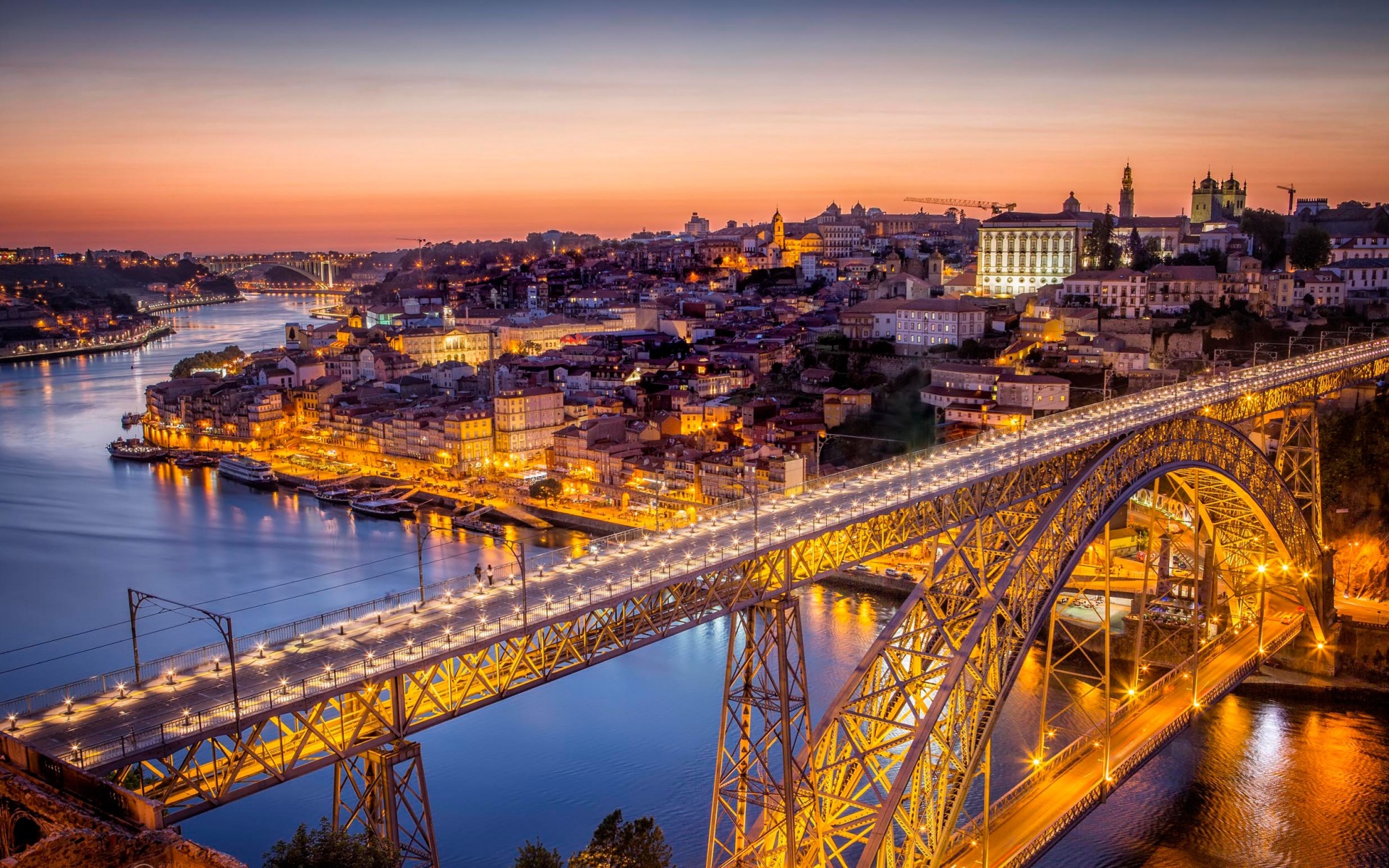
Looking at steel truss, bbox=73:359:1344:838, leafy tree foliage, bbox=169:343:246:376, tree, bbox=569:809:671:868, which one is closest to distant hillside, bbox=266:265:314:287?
leafy tree foliage, bbox=169:343:246:376

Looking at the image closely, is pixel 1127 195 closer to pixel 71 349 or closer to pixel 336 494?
pixel 336 494

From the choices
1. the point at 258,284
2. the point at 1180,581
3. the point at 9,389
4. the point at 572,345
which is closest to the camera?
the point at 1180,581

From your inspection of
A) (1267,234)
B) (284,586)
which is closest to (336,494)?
(284,586)

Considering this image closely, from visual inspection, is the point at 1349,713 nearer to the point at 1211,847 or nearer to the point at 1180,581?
the point at 1180,581

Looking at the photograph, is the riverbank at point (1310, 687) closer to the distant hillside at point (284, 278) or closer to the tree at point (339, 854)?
the tree at point (339, 854)

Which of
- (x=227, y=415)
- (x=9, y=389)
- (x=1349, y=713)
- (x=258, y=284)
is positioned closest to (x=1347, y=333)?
(x=1349, y=713)

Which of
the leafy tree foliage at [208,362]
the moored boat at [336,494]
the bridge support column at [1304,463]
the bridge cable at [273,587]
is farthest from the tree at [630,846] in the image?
the leafy tree foliage at [208,362]

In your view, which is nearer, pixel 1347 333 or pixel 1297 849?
pixel 1297 849

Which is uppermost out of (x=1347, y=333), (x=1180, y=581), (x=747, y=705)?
(x=1347, y=333)
